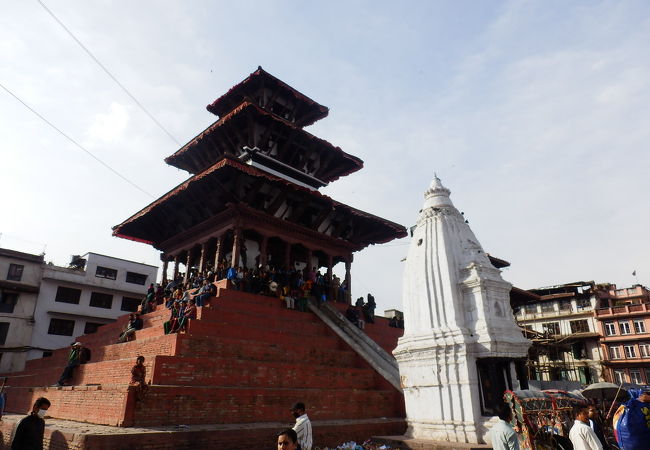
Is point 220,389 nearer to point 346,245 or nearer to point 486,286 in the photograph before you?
point 486,286

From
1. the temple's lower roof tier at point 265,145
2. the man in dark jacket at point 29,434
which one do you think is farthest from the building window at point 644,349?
the man in dark jacket at point 29,434

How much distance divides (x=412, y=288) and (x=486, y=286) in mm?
1462

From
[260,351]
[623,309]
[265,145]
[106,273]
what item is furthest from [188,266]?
[623,309]

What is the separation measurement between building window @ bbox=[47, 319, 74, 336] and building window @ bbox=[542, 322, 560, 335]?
36997 millimetres

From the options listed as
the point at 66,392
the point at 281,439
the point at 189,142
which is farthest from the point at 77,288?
the point at 281,439

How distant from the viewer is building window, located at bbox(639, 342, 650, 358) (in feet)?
101

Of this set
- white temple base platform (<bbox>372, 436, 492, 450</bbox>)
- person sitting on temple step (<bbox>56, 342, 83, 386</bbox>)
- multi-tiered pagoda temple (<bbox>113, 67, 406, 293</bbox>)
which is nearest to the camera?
white temple base platform (<bbox>372, 436, 492, 450</bbox>)

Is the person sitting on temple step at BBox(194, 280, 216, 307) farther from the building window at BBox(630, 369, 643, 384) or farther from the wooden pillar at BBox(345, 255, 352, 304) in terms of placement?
the building window at BBox(630, 369, 643, 384)

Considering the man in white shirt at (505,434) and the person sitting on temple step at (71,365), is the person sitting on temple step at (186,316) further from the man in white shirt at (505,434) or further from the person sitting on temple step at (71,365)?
the man in white shirt at (505,434)

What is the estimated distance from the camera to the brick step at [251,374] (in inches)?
327

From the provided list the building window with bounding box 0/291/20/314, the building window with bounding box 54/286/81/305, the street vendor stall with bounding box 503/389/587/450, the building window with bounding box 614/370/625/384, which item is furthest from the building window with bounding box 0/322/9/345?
the building window with bounding box 614/370/625/384

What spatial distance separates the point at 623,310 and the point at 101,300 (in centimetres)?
3908

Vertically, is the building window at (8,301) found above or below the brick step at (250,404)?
above

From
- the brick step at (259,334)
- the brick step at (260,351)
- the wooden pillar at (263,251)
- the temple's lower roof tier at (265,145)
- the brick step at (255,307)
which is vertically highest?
the temple's lower roof tier at (265,145)
